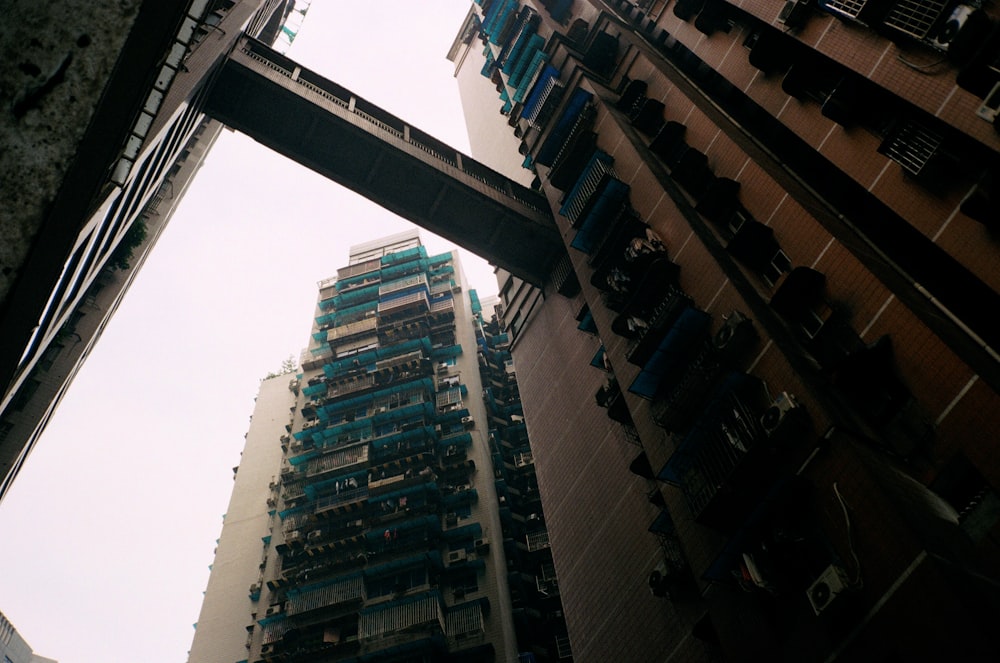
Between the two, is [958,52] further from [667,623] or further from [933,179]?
[667,623]

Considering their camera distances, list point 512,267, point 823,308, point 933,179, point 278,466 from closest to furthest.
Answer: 1. point 933,179
2. point 823,308
3. point 512,267
4. point 278,466

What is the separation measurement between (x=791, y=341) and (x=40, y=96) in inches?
553

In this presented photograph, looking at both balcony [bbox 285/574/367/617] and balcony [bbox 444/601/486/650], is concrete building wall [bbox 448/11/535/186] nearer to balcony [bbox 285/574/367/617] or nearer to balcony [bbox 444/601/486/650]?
balcony [bbox 444/601/486/650]

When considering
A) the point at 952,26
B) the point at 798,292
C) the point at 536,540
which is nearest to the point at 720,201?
the point at 798,292

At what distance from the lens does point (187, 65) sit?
56.8ft

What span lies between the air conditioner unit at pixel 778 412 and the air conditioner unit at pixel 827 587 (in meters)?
2.68

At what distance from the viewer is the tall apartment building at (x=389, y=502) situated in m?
32.7

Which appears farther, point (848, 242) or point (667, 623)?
point (667, 623)

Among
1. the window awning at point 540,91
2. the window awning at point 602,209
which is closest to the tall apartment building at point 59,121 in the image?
the window awning at point 602,209

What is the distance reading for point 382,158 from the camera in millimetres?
26906

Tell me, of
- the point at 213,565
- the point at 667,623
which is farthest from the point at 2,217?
the point at 213,565

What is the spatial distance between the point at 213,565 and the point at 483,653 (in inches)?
938

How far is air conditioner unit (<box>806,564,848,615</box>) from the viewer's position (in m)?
9.62

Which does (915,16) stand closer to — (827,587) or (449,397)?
(827,587)
